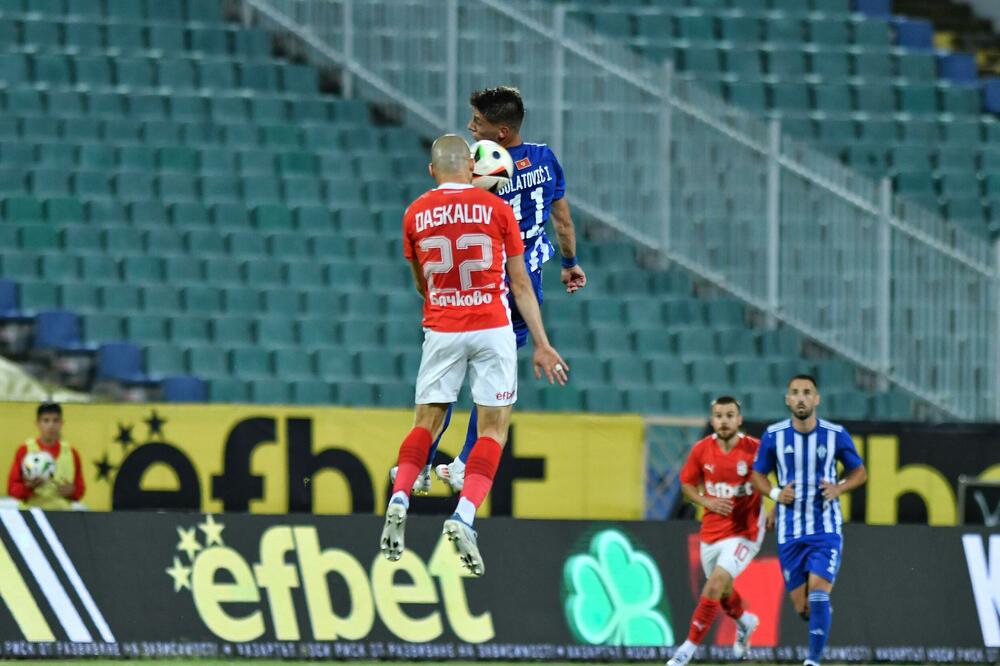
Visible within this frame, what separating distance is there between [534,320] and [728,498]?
5416 mm

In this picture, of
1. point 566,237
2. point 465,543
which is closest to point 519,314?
point 566,237

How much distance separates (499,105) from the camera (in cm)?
1012

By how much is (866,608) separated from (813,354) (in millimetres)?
4763

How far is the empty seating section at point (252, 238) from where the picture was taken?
1738cm

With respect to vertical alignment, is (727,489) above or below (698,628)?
above

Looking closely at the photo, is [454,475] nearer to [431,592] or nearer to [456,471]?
[456,471]

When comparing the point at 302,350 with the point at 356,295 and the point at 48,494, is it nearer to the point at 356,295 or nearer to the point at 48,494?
the point at 356,295

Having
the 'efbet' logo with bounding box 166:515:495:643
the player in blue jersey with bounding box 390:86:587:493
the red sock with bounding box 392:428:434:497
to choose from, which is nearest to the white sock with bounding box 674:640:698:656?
the 'efbet' logo with bounding box 166:515:495:643

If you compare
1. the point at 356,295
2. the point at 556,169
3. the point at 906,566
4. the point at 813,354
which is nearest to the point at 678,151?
the point at 813,354

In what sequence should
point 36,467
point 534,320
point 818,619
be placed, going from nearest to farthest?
1. point 534,320
2. point 818,619
3. point 36,467

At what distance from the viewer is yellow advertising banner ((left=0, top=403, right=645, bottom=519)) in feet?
49.0

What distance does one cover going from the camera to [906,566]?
601 inches

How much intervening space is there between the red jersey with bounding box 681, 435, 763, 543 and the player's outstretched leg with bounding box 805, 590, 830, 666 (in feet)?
3.97

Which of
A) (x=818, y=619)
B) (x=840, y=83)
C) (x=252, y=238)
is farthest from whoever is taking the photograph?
(x=840, y=83)
